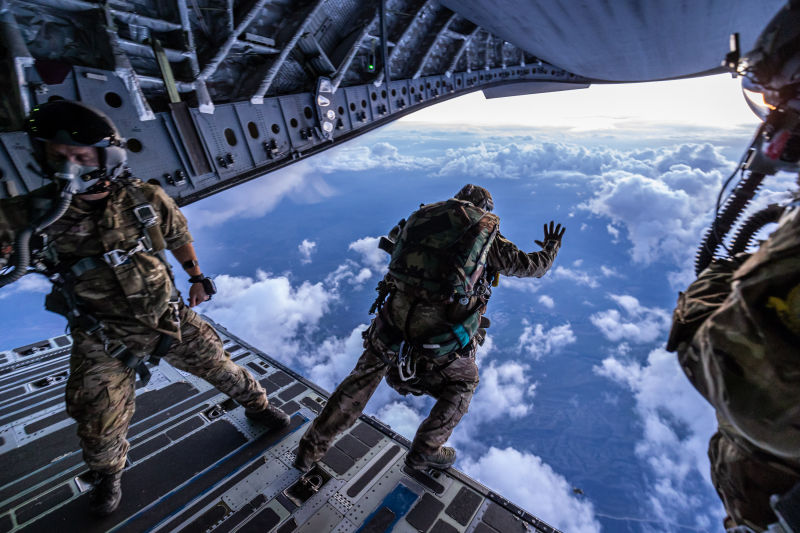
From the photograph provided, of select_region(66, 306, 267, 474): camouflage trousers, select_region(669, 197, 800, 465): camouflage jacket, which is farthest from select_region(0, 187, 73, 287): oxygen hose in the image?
select_region(669, 197, 800, 465): camouflage jacket

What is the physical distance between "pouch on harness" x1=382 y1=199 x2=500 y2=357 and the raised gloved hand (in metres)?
0.95

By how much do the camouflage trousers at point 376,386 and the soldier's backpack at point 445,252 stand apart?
0.39m

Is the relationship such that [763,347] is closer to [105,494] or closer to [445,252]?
[445,252]

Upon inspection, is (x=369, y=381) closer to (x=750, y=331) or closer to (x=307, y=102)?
(x=750, y=331)

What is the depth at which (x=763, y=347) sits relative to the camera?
1.00 m

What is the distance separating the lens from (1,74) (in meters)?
2.80

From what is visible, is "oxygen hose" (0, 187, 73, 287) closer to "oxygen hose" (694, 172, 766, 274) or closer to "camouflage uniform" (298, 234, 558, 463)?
"camouflage uniform" (298, 234, 558, 463)

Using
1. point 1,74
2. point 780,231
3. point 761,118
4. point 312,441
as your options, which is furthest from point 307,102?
point 780,231

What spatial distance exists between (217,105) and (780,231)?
5.91 meters

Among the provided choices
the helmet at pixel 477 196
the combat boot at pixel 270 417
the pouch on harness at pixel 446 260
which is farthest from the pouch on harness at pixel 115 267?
the helmet at pixel 477 196

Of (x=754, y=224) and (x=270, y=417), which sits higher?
(x=754, y=224)

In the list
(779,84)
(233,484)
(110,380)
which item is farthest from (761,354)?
(233,484)

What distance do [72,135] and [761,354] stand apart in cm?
392

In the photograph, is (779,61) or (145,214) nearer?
(779,61)
